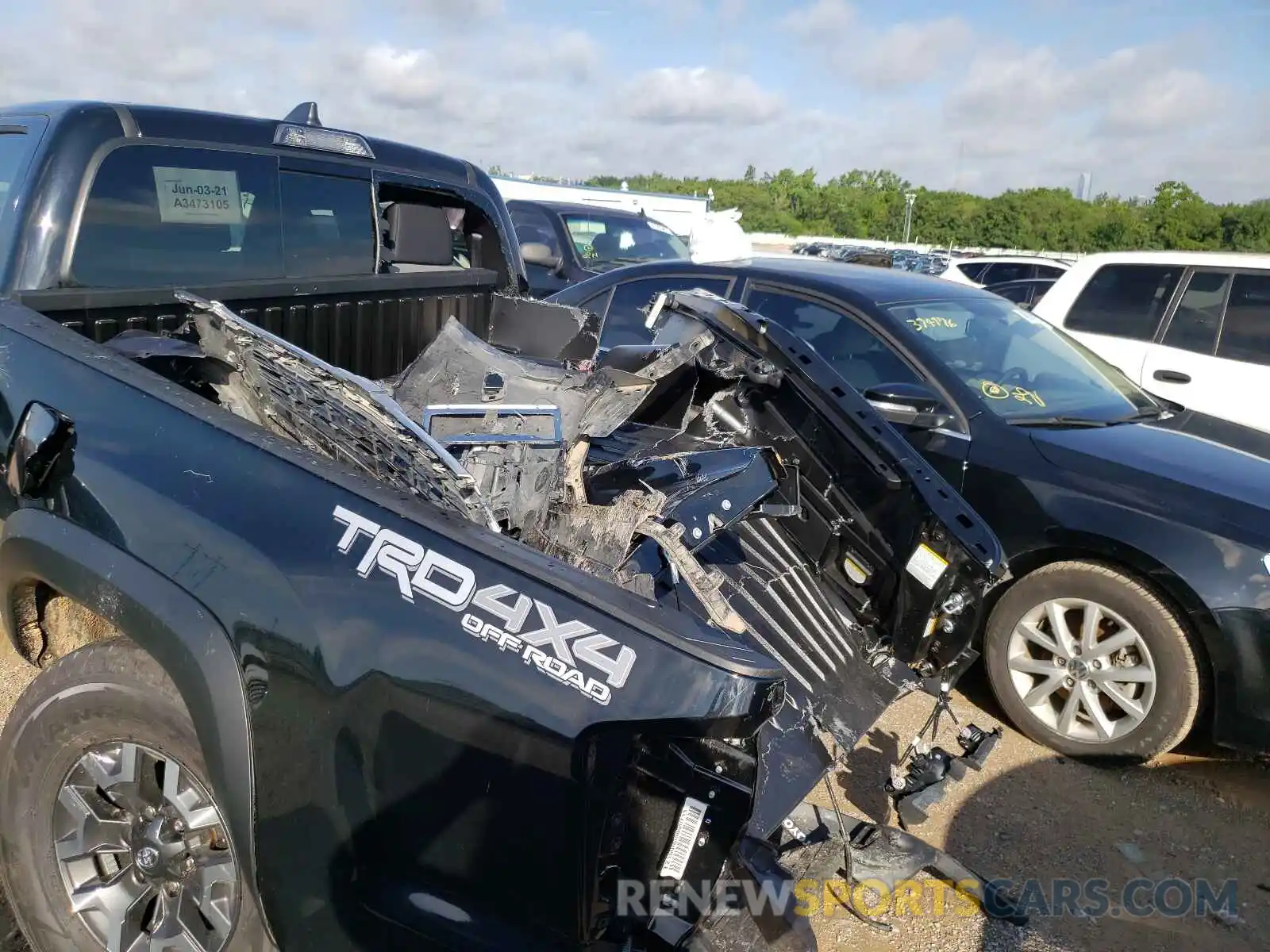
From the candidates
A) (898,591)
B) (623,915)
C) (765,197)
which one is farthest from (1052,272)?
(765,197)

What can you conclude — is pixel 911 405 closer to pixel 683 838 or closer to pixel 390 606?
pixel 683 838

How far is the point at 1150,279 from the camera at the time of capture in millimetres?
6414

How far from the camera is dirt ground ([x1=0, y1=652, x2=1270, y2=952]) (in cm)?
281

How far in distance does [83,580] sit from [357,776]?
845 millimetres

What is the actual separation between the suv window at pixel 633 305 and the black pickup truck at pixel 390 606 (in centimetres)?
200

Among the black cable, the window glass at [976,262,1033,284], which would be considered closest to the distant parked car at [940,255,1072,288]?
the window glass at [976,262,1033,284]

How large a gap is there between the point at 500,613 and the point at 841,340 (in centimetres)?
335

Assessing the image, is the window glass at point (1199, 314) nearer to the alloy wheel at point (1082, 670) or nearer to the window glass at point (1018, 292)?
the alloy wheel at point (1082, 670)

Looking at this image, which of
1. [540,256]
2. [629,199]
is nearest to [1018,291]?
[540,256]

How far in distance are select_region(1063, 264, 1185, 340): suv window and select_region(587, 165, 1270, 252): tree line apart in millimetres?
30609

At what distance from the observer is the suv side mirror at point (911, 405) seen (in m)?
4.00

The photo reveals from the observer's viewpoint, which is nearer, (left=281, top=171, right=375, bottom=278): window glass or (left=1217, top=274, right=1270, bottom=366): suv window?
(left=281, top=171, right=375, bottom=278): window glass

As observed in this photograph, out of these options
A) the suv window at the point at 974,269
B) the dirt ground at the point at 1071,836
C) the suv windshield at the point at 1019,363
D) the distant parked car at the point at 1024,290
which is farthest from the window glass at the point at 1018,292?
the dirt ground at the point at 1071,836

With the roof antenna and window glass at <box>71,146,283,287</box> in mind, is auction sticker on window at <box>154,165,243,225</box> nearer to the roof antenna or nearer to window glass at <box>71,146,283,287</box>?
window glass at <box>71,146,283,287</box>
